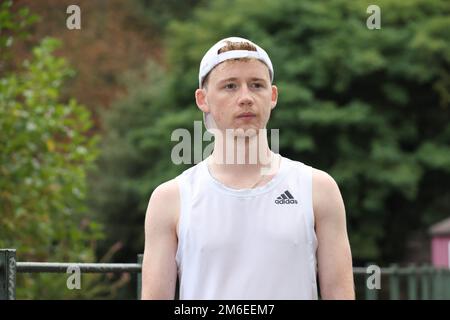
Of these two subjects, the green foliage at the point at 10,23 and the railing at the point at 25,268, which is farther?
Result: the green foliage at the point at 10,23

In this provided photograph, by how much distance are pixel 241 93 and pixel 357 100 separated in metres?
27.2

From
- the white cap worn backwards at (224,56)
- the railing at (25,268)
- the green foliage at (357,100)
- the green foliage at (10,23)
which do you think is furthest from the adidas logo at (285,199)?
the green foliage at (357,100)

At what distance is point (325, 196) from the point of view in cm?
311

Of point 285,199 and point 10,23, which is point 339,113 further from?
point 285,199

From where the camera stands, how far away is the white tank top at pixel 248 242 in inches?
119

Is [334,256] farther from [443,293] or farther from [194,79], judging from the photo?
[194,79]

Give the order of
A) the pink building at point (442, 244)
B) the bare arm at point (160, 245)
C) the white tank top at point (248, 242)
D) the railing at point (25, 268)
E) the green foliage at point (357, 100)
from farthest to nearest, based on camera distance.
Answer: the green foliage at point (357, 100) < the pink building at point (442, 244) < the railing at point (25, 268) < the bare arm at point (160, 245) < the white tank top at point (248, 242)

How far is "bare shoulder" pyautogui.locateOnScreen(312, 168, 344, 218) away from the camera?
309 centimetres

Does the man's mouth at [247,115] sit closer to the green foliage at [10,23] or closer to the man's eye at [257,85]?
the man's eye at [257,85]

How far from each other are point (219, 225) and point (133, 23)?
40.2 m

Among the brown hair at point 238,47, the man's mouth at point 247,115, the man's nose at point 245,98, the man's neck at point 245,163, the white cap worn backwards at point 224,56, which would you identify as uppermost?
the brown hair at point 238,47

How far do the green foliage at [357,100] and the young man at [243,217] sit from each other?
25448 mm

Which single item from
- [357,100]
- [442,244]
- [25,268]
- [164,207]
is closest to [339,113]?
[357,100]
